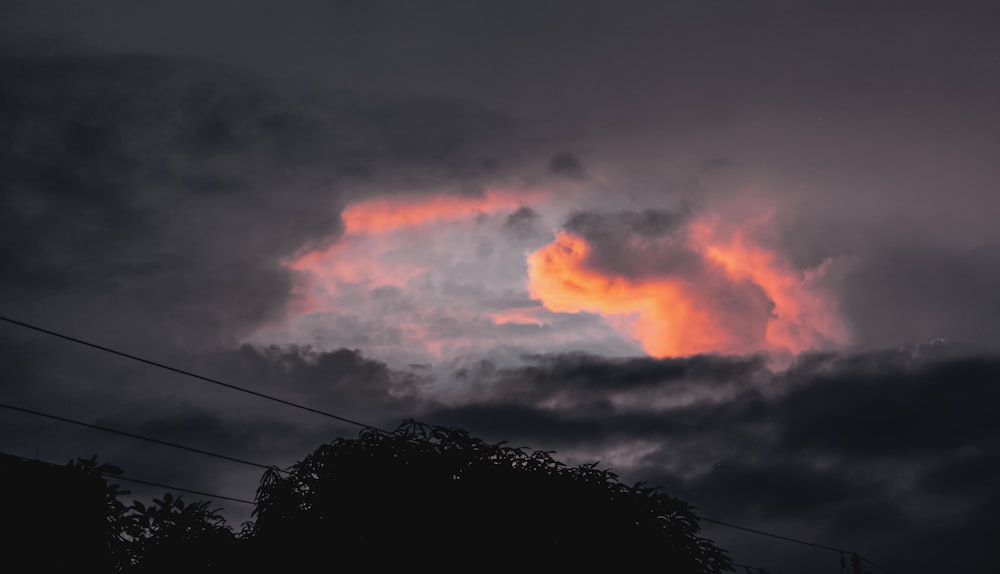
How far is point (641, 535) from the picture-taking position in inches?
1548

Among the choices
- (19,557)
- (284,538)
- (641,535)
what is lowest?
(19,557)

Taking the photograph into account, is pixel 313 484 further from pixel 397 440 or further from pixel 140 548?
pixel 140 548

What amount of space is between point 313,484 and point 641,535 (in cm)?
1239

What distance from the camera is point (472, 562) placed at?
34.8 m

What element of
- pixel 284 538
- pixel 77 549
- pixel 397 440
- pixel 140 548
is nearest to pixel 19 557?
pixel 77 549

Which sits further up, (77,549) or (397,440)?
(397,440)

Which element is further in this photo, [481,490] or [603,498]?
[603,498]

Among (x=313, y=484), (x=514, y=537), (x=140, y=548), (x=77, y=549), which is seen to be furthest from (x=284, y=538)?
(x=77, y=549)

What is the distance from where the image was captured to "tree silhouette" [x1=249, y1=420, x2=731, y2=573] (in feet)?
112

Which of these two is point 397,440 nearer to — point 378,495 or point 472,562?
point 378,495

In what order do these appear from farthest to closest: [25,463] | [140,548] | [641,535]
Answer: [641,535], [140,548], [25,463]

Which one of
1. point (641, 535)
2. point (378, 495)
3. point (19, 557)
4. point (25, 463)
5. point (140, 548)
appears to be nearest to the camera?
point (19, 557)

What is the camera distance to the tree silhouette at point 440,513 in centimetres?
3409

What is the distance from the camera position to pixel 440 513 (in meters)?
34.9
